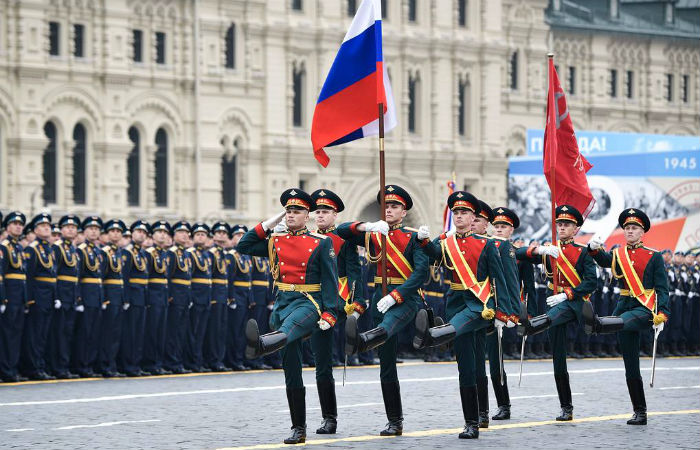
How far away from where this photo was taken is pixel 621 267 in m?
12.9

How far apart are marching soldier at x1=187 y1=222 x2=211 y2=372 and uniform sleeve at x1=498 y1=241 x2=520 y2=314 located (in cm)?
780

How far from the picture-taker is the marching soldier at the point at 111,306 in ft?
58.7

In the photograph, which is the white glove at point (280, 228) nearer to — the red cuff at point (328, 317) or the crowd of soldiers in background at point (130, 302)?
the red cuff at point (328, 317)

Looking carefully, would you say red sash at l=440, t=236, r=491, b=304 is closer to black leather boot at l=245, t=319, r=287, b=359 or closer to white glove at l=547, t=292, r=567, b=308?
white glove at l=547, t=292, r=567, b=308

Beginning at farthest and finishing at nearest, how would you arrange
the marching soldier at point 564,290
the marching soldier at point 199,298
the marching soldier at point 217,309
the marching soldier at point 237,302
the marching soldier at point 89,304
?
1. the marching soldier at point 237,302
2. the marching soldier at point 217,309
3. the marching soldier at point 199,298
4. the marching soldier at point 89,304
5. the marching soldier at point 564,290

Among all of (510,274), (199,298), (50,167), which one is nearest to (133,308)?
(199,298)

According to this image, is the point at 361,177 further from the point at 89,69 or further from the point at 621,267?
the point at 621,267

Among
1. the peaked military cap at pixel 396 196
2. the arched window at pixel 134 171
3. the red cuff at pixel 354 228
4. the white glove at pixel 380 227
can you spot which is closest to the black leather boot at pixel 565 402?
the peaked military cap at pixel 396 196

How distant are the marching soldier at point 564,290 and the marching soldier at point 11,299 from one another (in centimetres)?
667

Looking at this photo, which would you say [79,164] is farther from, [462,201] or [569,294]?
[462,201]

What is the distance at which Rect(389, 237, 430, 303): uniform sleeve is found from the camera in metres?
11.4

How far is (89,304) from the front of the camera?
17688 millimetres

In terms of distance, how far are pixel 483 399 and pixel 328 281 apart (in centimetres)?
182

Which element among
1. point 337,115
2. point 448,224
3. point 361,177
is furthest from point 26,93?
point 337,115
